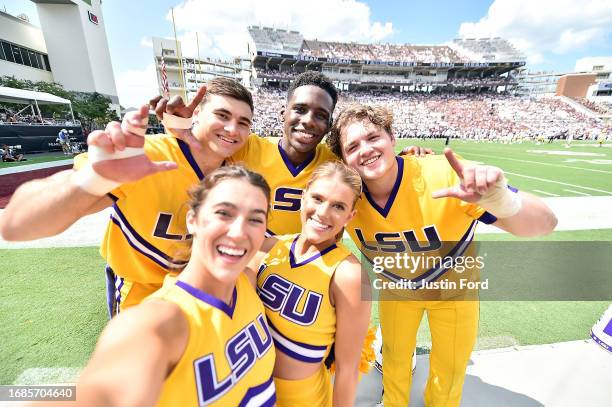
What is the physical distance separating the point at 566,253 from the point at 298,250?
518 centimetres

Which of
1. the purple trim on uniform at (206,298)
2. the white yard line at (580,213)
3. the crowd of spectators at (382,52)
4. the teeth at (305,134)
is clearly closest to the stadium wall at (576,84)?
the crowd of spectators at (382,52)

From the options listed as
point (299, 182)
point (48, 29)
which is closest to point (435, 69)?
point (48, 29)

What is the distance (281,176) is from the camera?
219 cm

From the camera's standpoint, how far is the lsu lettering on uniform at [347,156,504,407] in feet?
5.79

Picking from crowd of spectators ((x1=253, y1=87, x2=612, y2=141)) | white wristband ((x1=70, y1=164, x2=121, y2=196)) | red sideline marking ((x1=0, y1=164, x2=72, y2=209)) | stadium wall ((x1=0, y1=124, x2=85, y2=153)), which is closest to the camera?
white wristband ((x1=70, y1=164, x2=121, y2=196))

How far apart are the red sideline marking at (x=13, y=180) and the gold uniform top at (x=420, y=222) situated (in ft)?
29.2

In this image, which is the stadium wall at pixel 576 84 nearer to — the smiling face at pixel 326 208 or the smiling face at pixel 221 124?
the smiling face at pixel 326 208

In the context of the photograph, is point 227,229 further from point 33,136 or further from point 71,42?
point 71,42

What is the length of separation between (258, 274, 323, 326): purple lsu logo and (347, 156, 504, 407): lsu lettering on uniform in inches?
28.5

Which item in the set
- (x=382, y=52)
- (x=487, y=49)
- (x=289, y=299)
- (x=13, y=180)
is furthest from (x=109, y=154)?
(x=487, y=49)

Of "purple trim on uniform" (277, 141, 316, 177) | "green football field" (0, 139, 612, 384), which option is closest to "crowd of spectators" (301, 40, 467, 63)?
"green football field" (0, 139, 612, 384)

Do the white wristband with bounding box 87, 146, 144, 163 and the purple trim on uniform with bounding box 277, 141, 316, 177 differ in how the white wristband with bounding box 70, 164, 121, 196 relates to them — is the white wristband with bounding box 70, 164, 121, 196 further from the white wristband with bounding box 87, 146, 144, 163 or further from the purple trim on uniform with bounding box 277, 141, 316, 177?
the purple trim on uniform with bounding box 277, 141, 316, 177

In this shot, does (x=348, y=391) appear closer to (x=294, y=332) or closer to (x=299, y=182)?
(x=294, y=332)

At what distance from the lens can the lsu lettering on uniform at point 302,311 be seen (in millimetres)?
1414
